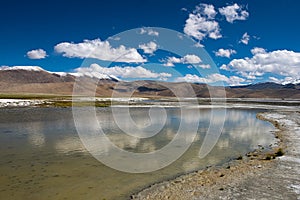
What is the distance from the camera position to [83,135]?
1044 inches

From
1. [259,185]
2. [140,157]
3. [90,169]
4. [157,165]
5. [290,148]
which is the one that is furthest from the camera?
[290,148]

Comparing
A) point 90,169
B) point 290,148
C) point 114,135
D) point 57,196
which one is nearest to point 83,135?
point 114,135

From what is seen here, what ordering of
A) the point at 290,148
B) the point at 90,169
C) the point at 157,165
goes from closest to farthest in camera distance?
the point at 90,169
the point at 157,165
the point at 290,148

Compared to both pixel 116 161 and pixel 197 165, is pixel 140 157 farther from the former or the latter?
pixel 197 165

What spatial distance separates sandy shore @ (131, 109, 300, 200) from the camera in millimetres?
11594

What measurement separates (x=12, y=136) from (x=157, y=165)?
15784mm

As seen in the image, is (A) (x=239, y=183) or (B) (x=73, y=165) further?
(B) (x=73, y=165)

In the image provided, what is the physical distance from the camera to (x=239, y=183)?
13070 mm

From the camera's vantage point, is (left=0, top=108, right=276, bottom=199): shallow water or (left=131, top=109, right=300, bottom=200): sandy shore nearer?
(left=131, top=109, right=300, bottom=200): sandy shore

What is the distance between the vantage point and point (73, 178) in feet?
46.1

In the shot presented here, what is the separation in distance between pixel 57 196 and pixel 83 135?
49.3ft

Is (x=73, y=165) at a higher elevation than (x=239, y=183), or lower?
higher

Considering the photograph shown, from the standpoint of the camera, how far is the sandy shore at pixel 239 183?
38.0 feet

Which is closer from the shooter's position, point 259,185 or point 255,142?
point 259,185
